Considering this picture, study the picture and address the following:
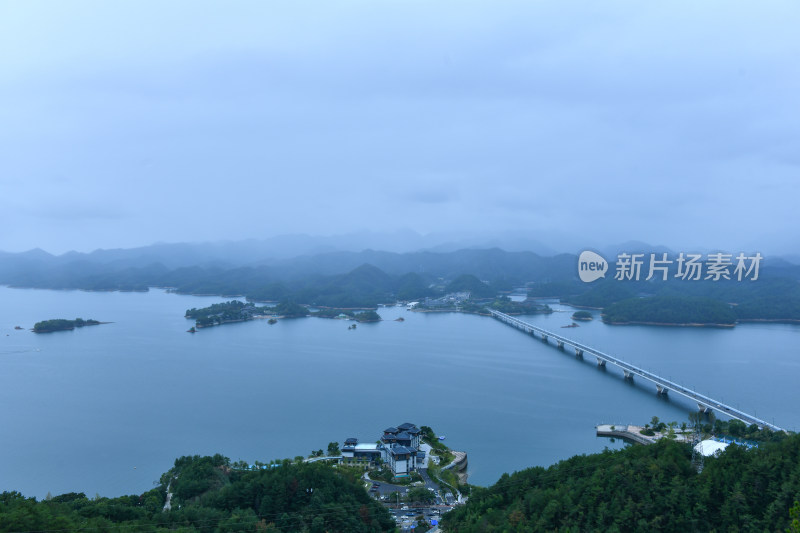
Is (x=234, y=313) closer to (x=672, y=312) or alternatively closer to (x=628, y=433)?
(x=672, y=312)

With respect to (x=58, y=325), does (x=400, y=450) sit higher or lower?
higher

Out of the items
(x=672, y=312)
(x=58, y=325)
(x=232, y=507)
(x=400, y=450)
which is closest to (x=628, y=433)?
(x=400, y=450)

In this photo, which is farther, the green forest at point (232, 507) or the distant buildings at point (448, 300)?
the distant buildings at point (448, 300)

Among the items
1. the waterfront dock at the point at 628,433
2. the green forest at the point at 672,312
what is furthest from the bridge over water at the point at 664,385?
the green forest at the point at 672,312

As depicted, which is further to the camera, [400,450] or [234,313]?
[234,313]

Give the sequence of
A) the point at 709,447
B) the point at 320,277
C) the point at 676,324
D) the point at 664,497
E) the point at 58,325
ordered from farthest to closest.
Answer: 1. the point at 320,277
2. the point at 676,324
3. the point at 58,325
4. the point at 709,447
5. the point at 664,497

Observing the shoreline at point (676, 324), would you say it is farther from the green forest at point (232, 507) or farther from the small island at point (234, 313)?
the green forest at point (232, 507)
